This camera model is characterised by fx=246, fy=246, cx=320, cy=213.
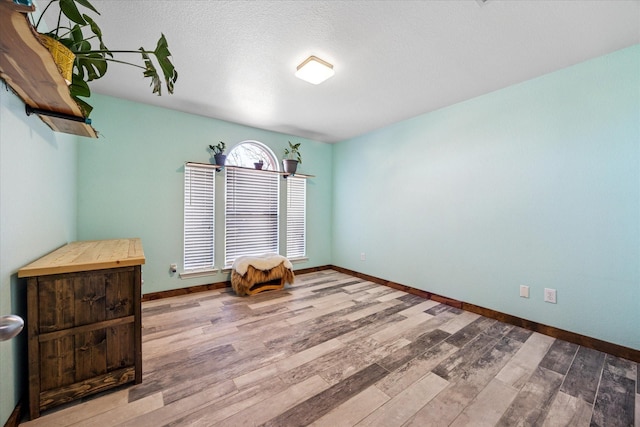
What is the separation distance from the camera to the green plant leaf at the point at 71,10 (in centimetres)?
99

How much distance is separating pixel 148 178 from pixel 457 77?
3.69 meters

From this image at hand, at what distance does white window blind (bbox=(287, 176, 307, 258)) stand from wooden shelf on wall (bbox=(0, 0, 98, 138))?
295cm

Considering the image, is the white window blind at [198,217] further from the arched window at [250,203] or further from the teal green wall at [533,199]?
the teal green wall at [533,199]

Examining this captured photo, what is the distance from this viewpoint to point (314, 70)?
7.34ft

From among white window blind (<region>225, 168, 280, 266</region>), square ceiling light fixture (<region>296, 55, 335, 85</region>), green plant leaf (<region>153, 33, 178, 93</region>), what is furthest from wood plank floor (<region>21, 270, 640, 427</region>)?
square ceiling light fixture (<region>296, 55, 335, 85</region>)

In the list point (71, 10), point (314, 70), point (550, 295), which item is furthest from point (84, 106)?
point (550, 295)

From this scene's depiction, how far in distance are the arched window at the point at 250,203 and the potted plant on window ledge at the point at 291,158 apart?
0.71ft

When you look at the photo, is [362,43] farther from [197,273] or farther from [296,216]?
[197,273]

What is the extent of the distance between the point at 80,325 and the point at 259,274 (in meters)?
2.03

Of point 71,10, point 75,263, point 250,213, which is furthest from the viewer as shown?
point 250,213

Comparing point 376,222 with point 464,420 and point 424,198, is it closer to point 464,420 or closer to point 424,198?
point 424,198

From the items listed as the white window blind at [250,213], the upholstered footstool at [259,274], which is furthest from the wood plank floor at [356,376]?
the white window blind at [250,213]

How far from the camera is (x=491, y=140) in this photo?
2.72m

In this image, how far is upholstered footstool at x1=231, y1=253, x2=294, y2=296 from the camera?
10.7 feet
